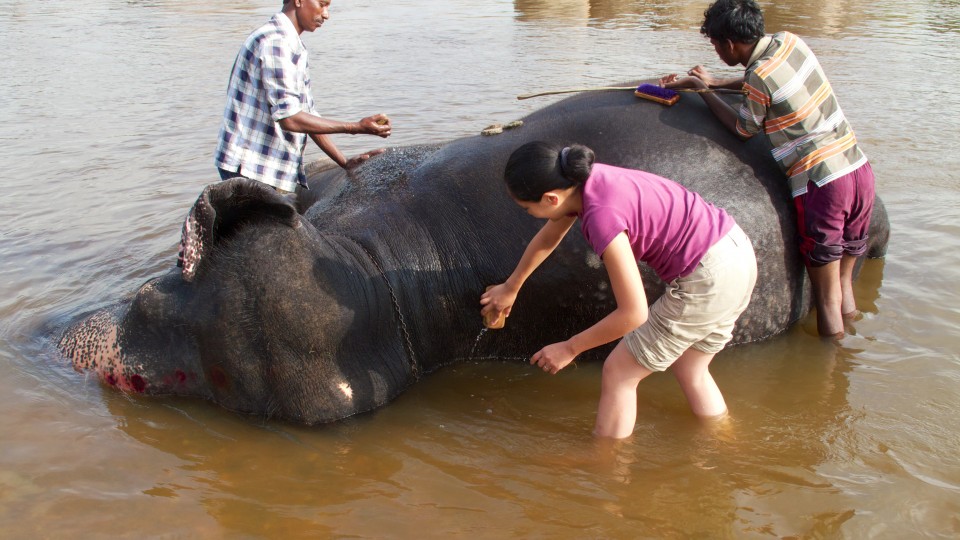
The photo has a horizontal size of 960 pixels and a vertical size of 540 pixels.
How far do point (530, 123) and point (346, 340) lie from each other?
1532 mm

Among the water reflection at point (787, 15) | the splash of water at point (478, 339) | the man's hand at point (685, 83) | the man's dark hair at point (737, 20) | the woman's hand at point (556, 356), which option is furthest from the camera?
the water reflection at point (787, 15)

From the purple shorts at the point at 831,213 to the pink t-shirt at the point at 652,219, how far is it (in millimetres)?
909

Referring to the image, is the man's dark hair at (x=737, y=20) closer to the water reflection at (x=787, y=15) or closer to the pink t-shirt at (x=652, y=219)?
the pink t-shirt at (x=652, y=219)

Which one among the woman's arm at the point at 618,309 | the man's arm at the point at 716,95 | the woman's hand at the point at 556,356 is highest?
the man's arm at the point at 716,95

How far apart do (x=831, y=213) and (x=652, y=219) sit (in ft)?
4.60

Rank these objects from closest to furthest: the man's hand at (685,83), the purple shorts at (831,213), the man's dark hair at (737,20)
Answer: the man's dark hair at (737,20) < the purple shorts at (831,213) < the man's hand at (685,83)

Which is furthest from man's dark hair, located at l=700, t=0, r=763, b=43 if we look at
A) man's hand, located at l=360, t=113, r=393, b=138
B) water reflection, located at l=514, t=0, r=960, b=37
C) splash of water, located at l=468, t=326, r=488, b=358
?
water reflection, located at l=514, t=0, r=960, b=37

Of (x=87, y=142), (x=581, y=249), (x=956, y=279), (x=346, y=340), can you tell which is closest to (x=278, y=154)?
(x=346, y=340)

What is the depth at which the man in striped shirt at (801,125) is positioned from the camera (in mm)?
4039

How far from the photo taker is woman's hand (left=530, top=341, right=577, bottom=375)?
3332mm

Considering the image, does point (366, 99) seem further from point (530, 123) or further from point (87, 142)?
point (530, 123)

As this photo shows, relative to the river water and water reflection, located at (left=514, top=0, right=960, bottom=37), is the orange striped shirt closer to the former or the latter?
the river water

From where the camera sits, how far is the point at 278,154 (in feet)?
15.9

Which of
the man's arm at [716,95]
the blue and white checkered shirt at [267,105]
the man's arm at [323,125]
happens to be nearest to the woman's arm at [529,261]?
the man's arm at [716,95]
